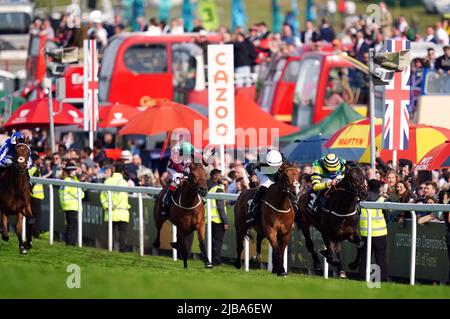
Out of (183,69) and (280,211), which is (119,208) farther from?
(183,69)

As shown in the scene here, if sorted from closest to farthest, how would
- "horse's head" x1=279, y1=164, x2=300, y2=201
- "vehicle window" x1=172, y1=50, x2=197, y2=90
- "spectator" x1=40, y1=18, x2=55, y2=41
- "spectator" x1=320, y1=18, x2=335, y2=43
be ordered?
1. "horse's head" x1=279, y1=164, x2=300, y2=201
2. "vehicle window" x1=172, y1=50, x2=197, y2=90
3. "spectator" x1=320, y1=18, x2=335, y2=43
4. "spectator" x1=40, y1=18, x2=55, y2=41

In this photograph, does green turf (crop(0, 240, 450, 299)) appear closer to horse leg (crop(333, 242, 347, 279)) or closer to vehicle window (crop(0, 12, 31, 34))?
horse leg (crop(333, 242, 347, 279))

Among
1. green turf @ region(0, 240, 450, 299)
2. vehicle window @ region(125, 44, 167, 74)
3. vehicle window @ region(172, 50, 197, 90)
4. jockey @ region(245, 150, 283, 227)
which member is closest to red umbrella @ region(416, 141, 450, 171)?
jockey @ region(245, 150, 283, 227)

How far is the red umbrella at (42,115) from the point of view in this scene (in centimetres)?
2819

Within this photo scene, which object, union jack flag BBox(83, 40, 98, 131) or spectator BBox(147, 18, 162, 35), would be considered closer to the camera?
union jack flag BBox(83, 40, 98, 131)

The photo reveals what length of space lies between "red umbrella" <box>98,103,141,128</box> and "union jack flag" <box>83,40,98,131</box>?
72.9 inches

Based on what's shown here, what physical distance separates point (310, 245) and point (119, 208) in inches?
203

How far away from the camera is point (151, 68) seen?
3212 centimetres

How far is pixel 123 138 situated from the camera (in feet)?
97.8

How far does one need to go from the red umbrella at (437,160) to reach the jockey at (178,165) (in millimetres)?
3233

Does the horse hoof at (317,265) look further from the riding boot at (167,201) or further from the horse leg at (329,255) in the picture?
the riding boot at (167,201)

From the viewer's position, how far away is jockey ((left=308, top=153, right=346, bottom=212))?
18.9 meters

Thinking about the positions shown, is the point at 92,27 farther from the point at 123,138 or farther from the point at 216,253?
the point at 216,253
